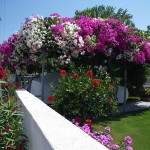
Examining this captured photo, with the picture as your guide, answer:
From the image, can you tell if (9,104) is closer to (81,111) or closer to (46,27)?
(81,111)

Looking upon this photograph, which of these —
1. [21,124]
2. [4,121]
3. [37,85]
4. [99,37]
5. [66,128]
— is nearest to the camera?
[66,128]

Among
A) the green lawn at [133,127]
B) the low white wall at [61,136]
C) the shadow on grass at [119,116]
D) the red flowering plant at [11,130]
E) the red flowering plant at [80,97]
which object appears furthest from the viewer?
the shadow on grass at [119,116]

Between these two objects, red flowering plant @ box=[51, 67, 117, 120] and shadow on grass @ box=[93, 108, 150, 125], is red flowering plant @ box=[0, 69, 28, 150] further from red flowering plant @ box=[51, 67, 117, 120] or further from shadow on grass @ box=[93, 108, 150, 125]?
shadow on grass @ box=[93, 108, 150, 125]

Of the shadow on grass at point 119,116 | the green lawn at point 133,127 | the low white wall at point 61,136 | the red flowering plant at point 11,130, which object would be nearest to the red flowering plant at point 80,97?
the green lawn at point 133,127

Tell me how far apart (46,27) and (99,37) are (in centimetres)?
188

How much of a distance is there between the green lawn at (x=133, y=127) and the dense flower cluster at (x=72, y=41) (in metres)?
2.15

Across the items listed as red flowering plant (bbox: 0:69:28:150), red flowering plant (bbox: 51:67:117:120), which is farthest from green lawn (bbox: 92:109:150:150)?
red flowering plant (bbox: 0:69:28:150)

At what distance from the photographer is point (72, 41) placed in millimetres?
11242

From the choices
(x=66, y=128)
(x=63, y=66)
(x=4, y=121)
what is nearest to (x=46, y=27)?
(x=63, y=66)

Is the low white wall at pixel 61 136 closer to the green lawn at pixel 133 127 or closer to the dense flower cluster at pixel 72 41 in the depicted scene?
the green lawn at pixel 133 127

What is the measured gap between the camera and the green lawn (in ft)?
27.4

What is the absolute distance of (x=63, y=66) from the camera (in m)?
12.1

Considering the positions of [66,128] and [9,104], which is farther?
[9,104]

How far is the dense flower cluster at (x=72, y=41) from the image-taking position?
36.5 feet
